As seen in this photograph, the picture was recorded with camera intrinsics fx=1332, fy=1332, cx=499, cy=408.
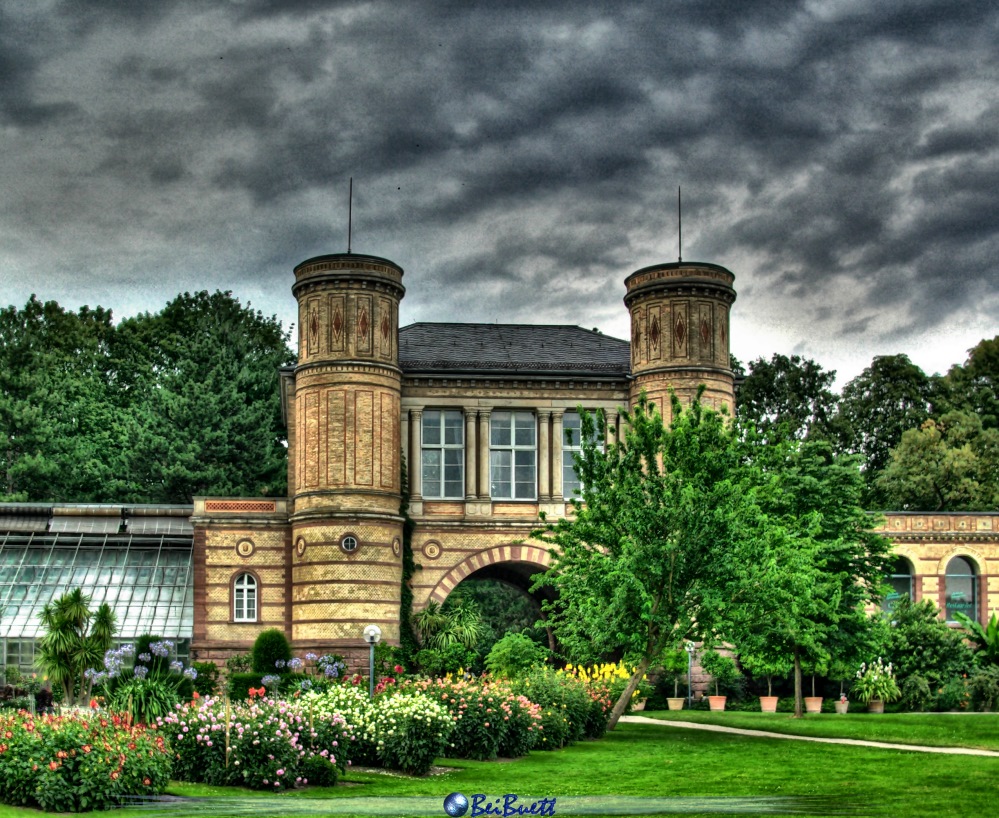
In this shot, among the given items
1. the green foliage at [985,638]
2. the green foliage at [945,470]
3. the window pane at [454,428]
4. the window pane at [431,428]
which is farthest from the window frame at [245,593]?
the green foliage at [945,470]

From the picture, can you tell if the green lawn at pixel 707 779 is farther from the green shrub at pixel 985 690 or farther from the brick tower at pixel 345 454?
the brick tower at pixel 345 454

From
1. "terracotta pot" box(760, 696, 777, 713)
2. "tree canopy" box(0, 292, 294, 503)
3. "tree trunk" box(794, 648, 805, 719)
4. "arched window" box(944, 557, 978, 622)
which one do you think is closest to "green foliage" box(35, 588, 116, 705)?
"tree trunk" box(794, 648, 805, 719)

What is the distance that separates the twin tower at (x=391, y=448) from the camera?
1518 inches

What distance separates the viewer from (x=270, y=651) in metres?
37.0

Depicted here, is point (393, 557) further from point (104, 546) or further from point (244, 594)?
point (104, 546)

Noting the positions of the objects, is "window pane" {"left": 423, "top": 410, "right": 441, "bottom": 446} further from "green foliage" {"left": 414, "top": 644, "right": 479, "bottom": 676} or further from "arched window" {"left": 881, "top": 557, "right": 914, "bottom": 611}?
"arched window" {"left": 881, "top": 557, "right": 914, "bottom": 611}

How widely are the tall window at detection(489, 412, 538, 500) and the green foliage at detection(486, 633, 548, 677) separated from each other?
697 centimetres

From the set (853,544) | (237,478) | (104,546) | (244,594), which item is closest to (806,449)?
(853,544)

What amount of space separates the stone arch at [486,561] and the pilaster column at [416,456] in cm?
250

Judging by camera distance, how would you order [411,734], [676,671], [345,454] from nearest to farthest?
1. [411,734]
2. [345,454]
3. [676,671]

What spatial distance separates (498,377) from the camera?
41.5 metres

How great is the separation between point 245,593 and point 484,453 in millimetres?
8369

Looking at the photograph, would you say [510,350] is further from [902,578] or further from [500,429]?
[902,578]

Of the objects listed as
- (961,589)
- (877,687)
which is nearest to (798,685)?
(877,687)
